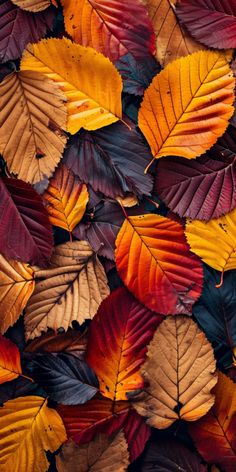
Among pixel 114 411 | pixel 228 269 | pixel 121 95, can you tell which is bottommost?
pixel 114 411

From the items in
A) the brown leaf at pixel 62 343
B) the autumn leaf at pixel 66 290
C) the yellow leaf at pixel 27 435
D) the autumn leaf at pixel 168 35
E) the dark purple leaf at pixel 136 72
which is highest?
the autumn leaf at pixel 168 35

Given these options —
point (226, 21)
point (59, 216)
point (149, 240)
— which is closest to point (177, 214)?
point (149, 240)

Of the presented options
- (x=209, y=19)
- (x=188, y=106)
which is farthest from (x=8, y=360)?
(x=209, y=19)

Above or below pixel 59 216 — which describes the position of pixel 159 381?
below

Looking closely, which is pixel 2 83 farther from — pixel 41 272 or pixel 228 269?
pixel 228 269

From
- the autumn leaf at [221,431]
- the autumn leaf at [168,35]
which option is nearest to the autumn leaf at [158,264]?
the autumn leaf at [221,431]

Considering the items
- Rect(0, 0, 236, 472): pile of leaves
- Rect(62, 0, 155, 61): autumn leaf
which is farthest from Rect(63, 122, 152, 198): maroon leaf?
Rect(62, 0, 155, 61): autumn leaf

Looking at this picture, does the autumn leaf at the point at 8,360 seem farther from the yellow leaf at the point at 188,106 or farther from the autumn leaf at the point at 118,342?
the yellow leaf at the point at 188,106
